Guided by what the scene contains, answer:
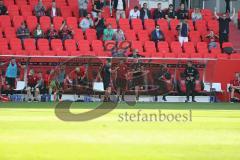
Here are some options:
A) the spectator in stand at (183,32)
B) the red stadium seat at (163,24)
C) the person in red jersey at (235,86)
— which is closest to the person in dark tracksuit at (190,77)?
the person in red jersey at (235,86)

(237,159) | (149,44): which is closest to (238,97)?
(149,44)

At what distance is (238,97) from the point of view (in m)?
28.5

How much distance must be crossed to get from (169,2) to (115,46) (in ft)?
33.4

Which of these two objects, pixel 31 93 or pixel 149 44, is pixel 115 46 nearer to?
pixel 149 44

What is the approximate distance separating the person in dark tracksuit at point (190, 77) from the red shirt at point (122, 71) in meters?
3.14

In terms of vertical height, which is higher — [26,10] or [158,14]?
[26,10]

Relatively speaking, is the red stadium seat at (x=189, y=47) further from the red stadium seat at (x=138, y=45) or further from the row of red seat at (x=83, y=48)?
the red stadium seat at (x=138, y=45)

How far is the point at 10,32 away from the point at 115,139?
17771 mm

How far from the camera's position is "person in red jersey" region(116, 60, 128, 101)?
26.7 m

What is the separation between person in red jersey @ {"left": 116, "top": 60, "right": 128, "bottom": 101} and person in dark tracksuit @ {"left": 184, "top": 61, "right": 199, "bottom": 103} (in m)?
3.14

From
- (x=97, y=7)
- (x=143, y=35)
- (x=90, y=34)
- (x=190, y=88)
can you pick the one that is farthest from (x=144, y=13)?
(x=190, y=88)

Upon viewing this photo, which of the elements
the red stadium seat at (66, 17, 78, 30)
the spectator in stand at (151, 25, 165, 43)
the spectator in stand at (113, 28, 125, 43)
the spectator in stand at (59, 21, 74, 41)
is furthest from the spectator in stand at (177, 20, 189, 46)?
the spectator in stand at (59, 21, 74, 41)

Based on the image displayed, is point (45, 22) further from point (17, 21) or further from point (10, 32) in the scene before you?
point (10, 32)

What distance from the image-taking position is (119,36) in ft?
95.4
